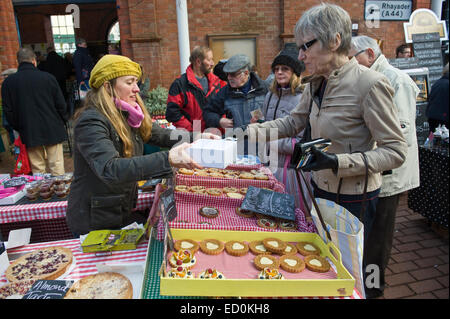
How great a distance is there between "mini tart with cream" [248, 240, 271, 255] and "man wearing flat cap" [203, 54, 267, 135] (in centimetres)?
191

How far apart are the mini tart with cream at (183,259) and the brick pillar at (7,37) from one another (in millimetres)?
7137

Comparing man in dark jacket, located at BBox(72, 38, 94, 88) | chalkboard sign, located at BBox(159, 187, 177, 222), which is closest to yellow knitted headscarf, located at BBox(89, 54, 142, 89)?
chalkboard sign, located at BBox(159, 187, 177, 222)

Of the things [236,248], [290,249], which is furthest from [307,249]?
[236,248]

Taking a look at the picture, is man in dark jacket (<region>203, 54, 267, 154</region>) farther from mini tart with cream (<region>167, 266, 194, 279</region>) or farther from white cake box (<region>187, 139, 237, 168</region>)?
mini tart with cream (<region>167, 266, 194, 279</region>)

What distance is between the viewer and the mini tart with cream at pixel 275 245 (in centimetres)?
161

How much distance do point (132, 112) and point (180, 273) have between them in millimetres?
1085

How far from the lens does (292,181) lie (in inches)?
117

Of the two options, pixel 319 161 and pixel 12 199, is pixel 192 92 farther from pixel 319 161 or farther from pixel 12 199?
pixel 319 161

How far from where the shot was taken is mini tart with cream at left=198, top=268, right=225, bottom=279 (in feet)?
4.51

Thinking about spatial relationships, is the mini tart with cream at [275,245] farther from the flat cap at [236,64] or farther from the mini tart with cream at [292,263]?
the flat cap at [236,64]

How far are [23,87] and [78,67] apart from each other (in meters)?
4.39

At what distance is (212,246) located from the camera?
1646 mm

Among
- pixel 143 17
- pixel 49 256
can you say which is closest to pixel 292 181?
pixel 49 256
